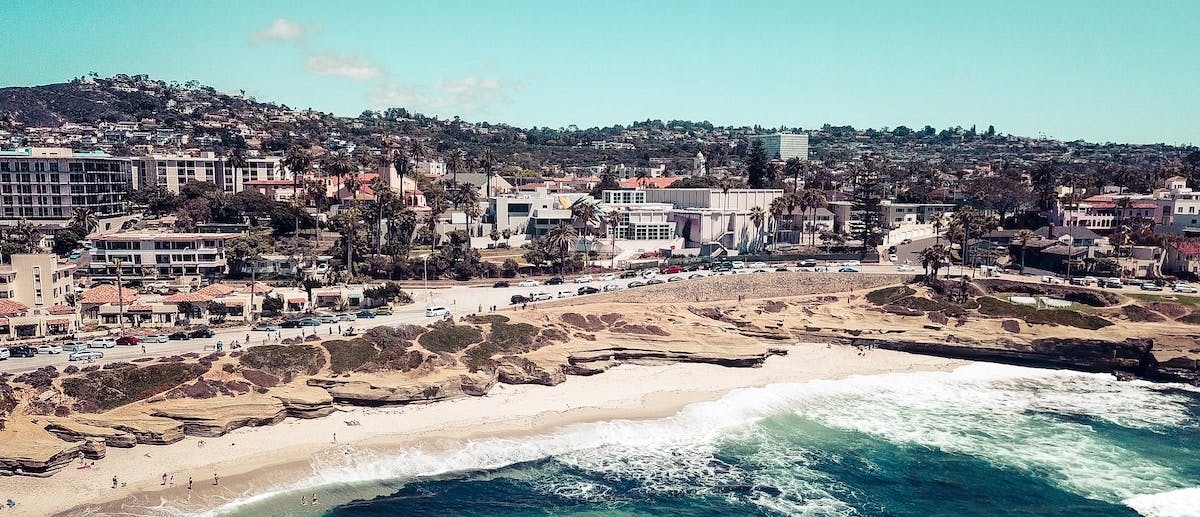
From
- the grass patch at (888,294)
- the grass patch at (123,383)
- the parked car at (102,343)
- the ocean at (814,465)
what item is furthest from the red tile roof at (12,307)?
the grass patch at (888,294)

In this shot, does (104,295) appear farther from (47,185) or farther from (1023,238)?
(1023,238)

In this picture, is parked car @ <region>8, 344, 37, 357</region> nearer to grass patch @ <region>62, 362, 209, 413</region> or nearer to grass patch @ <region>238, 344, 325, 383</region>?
grass patch @ <region>62, 362, 209, 413</region>

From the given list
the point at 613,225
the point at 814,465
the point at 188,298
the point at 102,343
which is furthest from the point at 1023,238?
the point at 102,343

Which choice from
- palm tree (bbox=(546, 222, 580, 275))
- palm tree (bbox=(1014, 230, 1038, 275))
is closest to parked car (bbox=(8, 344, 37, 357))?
palm tree (bbox=(546, 222, 580, 275))

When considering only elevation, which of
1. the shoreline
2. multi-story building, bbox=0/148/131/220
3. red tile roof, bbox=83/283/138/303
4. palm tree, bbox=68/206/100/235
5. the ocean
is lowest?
the ocean

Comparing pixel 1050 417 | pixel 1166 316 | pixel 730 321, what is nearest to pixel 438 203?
pixel 730 321

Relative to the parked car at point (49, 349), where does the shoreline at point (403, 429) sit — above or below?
below

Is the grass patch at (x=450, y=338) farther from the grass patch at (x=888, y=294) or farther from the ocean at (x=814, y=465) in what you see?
the grass patch at (x=888, y=294)
